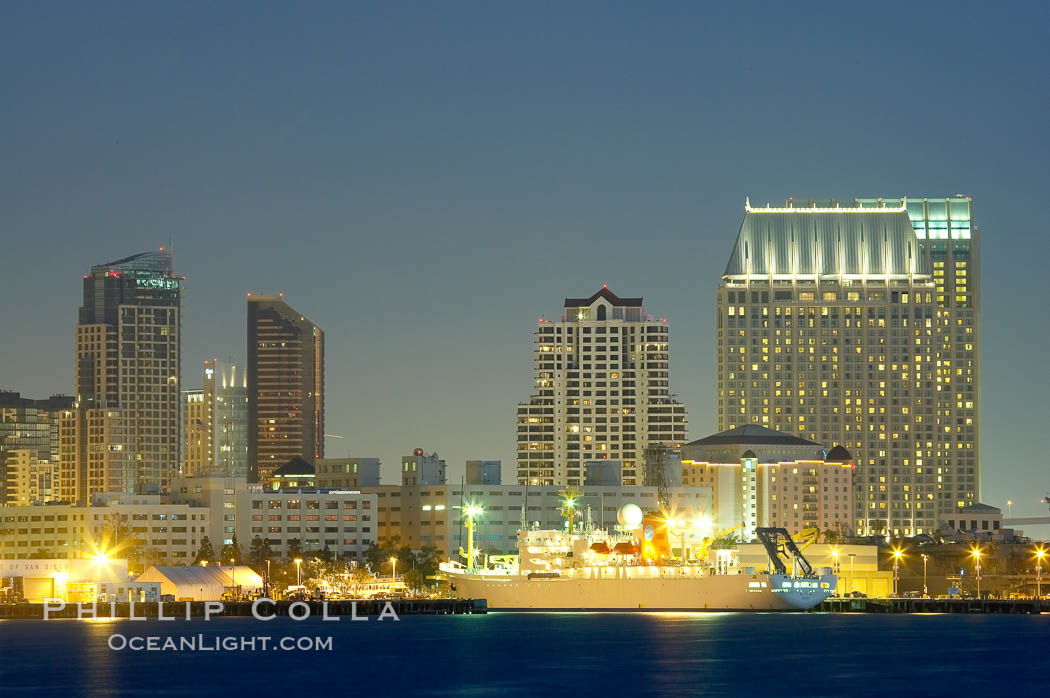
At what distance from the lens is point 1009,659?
554 ft

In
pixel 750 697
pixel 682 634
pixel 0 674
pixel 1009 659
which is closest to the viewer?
pixel 750 697

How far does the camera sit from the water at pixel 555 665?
479ft

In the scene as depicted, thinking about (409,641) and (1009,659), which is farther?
(409,641)

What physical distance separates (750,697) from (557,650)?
35.4 m

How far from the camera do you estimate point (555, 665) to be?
161375mm

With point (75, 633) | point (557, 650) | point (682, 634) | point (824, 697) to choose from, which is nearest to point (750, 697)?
point (824, 697)

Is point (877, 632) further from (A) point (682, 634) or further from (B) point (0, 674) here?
(B) point (0, 674)

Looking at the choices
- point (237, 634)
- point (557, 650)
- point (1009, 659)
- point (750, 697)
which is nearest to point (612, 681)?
point (750, 697)

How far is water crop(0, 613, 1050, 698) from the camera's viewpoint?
5748 inches

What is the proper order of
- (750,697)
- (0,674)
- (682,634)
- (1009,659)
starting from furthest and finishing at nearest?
(682,634), (1009,659), (0,674), (750,697)

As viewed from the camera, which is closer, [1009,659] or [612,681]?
[612,681]

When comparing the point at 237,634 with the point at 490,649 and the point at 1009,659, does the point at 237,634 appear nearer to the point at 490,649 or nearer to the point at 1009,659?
the point at 490,649

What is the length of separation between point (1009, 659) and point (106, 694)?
70118 millimetres

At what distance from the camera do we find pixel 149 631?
7697 inches
